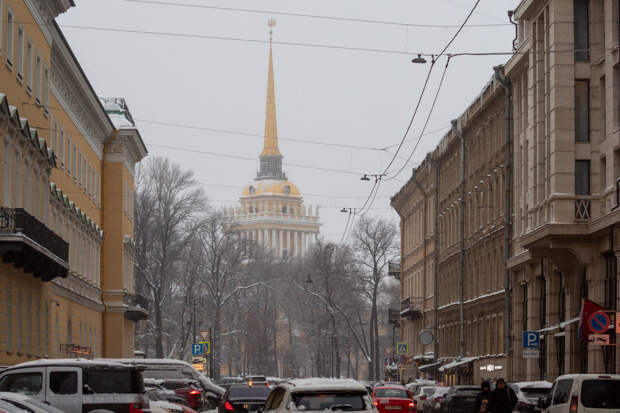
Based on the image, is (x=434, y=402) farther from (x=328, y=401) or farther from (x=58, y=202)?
(x=328, y=401)

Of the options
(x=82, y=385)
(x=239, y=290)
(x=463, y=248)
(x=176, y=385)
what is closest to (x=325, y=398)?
(x=82, y=385)

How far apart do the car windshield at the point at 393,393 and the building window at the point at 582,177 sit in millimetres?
8365

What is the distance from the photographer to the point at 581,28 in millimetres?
42594

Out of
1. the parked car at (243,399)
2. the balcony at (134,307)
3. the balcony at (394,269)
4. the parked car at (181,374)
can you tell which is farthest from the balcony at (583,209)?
the balcony at (394,269)

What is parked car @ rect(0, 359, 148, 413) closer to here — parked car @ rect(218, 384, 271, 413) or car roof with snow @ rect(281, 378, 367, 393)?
car roof with snow @ rect(281, 378, 367, 393)

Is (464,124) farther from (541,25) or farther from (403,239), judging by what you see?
(403,239)

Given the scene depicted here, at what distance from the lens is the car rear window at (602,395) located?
78.5 ft

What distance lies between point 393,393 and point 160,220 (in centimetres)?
5284

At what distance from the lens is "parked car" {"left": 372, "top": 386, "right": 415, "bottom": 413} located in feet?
123

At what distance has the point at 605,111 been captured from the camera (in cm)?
4166

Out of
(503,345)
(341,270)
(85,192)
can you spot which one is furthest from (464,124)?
(341,270)

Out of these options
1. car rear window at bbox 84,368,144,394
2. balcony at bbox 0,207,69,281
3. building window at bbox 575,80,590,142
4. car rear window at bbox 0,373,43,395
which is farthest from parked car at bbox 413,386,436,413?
car rear window at bbox 0,373,43,395

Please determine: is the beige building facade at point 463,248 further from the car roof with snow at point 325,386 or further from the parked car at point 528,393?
the car roof with snow at point 325,386

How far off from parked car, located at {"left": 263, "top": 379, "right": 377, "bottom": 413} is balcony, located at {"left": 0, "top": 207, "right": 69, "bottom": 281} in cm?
1967
